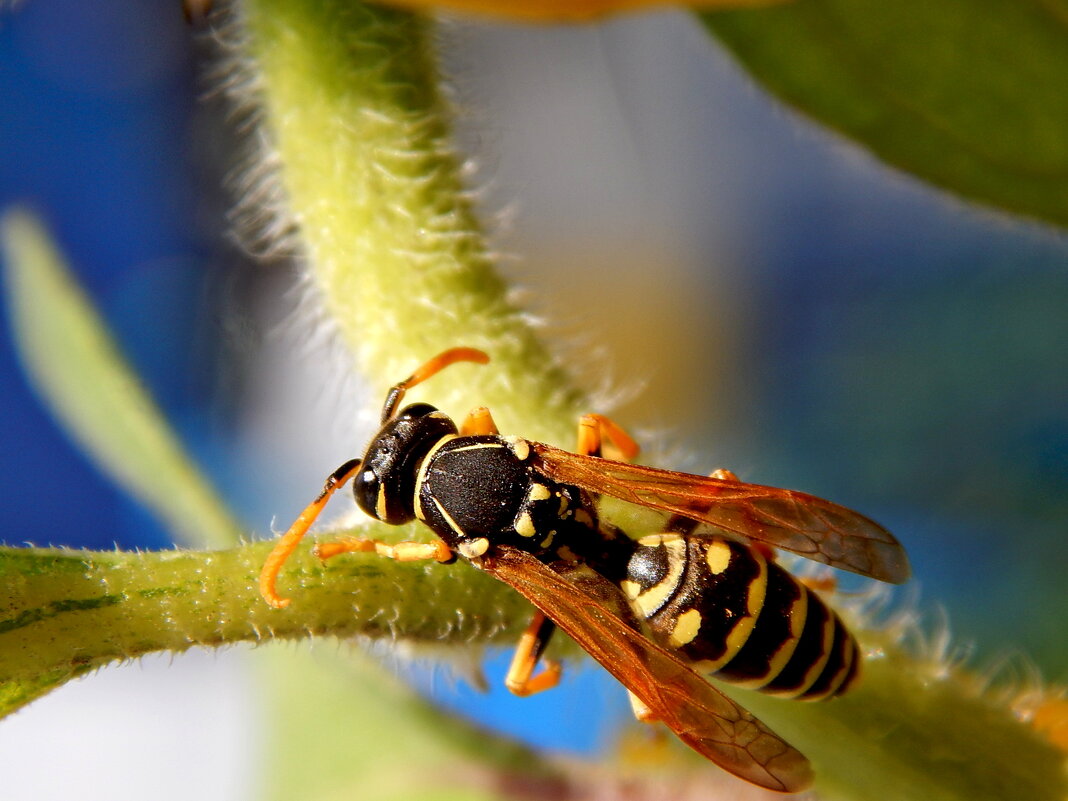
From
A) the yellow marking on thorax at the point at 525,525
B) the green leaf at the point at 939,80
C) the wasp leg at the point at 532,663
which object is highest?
the green leaf at the point at 939,80

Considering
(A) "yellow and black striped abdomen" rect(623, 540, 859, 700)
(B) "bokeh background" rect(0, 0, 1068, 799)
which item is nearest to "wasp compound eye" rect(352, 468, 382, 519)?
(A) "yellow and black striped abdomen" rect(623, 540, 859, 700)

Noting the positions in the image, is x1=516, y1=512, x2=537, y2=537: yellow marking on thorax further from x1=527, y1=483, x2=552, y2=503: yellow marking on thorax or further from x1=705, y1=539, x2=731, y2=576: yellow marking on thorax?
x1=705, y1=539, x2=731, y2=576: yellow marking on thorax

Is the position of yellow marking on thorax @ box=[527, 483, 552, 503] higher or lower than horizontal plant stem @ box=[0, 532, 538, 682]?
higher

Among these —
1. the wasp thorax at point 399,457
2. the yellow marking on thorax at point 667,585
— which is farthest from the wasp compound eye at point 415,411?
the yellow marking on thorax at point 667,585

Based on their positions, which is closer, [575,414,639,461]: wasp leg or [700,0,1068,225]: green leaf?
[700,0,1068,225]: green leaf

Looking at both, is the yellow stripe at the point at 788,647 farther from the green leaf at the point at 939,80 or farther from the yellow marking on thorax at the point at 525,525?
the green leaf at the point at 939,80

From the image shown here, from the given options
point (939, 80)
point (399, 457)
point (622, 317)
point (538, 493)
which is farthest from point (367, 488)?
point (622, 317)

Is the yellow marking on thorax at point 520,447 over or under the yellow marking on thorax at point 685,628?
over
